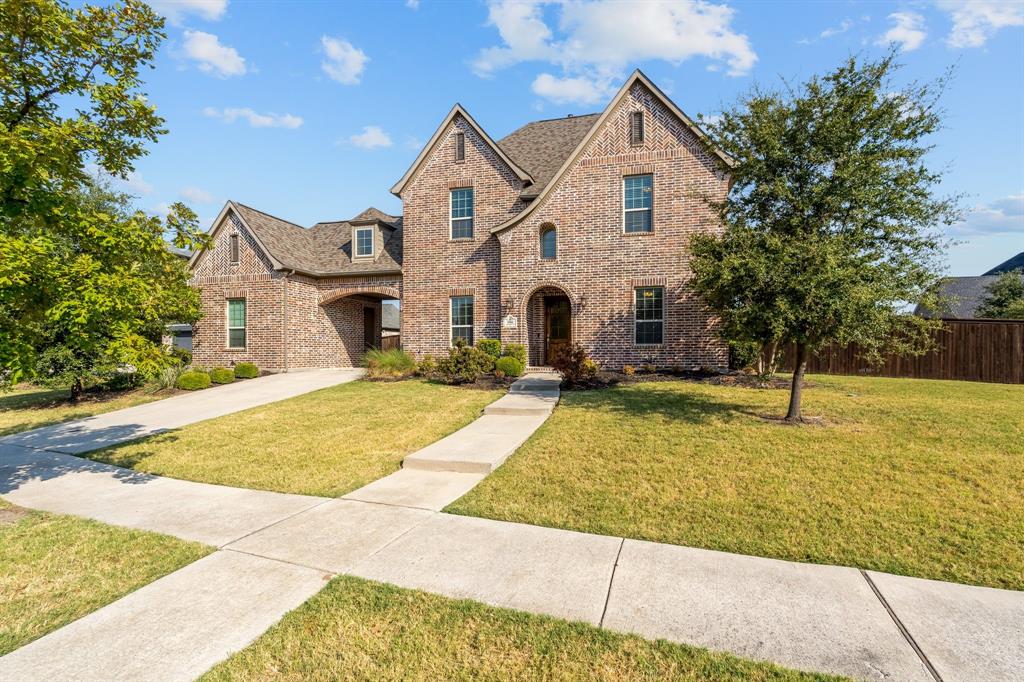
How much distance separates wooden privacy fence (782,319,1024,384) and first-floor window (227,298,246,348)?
70.0ft

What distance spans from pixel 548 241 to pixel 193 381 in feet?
41.4

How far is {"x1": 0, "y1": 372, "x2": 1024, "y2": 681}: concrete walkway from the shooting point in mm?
2707

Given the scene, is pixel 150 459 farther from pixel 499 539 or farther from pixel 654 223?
pixel 654 223

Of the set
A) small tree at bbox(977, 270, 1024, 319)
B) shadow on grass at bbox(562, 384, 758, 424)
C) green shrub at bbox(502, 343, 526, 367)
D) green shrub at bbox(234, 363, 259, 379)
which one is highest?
small tree at bbox(977, 270, 1024, 319)

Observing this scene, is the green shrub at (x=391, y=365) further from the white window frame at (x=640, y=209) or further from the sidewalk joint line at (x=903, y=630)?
the sidewalk joint line at (x=903, y=630)

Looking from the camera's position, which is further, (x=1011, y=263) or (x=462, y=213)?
(x=1011, y=263)

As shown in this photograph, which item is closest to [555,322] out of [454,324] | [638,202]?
[454,324]

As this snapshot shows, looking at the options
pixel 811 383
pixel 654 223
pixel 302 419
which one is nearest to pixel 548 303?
pixel 654 223

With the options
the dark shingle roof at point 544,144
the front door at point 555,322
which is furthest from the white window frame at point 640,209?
the front door at point 555,322

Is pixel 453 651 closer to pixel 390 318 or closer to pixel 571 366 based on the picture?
pixel 571 366

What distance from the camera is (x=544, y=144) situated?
1894 cm

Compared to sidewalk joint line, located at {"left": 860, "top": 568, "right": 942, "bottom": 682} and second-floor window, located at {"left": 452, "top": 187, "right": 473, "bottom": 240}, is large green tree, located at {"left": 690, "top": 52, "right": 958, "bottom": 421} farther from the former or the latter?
second-floor window, located at {"left": 452, "top": 187, "right": 473, "bottom": 240}

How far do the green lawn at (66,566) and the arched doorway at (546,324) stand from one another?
12.6m

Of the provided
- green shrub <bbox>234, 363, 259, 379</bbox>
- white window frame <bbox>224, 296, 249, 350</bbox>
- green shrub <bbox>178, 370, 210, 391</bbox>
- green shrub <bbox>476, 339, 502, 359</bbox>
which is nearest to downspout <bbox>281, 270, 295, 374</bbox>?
green shrub <bbox>234, 363, 259, 379</bbox>
